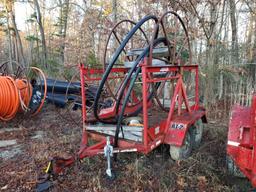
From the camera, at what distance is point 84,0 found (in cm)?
1468

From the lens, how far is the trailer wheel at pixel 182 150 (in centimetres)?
343

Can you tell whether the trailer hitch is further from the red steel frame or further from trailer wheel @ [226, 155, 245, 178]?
trailer wheel @ [226, 155, 245, 178]

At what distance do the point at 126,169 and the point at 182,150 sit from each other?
895 mm

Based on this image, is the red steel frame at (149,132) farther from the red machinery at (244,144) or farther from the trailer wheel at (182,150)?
the red machinery at (244,144)

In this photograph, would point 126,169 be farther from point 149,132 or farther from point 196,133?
point 196,133

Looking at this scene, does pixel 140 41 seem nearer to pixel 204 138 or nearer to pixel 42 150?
pixel 204 138

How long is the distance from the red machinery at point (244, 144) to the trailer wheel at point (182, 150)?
0.84 meters

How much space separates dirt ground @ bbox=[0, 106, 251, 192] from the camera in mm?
3004

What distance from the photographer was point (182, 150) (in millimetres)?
3588

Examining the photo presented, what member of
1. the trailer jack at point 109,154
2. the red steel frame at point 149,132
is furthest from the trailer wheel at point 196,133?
the trailer jack at point 109,154

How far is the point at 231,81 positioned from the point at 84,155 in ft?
17.3

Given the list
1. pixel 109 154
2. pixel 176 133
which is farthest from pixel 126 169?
pixel 176 133

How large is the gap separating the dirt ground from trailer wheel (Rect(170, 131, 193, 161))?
95 mm

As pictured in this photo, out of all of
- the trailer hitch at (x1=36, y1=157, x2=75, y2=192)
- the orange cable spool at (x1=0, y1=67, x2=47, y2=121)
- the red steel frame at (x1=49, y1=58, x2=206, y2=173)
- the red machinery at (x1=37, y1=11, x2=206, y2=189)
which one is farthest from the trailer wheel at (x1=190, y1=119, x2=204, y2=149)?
the orange cable spool at (x1=0, y1=67, x2=47, y2=121)
